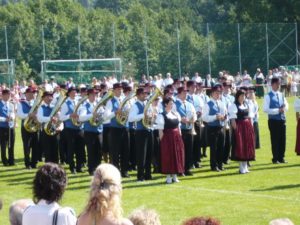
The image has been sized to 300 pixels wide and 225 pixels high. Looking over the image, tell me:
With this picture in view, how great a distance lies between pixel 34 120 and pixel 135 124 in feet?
10.7

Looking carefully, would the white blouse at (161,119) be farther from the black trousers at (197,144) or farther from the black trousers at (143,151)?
the black trousers at (197,144)

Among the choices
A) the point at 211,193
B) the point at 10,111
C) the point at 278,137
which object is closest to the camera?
the point at 211,193

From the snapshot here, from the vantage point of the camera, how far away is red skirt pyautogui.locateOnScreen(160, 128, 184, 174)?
18.2m

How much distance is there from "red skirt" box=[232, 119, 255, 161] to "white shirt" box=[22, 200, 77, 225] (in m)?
12.5

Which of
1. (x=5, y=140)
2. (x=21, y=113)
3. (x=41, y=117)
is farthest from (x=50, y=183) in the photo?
(x=5, y=140)

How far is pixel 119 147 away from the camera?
19.9 metres

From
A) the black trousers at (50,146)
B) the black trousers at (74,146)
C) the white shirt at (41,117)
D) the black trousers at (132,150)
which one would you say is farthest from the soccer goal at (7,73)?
the black trousers at (132,150)

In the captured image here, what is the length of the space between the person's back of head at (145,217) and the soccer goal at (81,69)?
127ft

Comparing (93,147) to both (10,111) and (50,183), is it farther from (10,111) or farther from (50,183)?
(50,183)

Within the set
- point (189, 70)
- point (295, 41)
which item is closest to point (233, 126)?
point (189, 70)

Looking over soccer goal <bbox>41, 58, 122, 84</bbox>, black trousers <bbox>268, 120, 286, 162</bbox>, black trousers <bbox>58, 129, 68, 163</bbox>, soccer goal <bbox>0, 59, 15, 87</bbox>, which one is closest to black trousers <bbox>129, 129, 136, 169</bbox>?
black trousers <bbox>58, 129, 68, 163</bbox>

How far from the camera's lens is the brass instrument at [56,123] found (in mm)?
20969

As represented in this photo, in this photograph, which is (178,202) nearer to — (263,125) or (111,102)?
(111,102)

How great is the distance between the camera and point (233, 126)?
2002 cm
